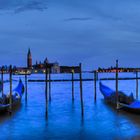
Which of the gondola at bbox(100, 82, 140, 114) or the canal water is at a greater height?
the gondola at bbox(100, 82, 140, 114)

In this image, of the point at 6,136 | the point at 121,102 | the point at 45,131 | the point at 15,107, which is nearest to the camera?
the point at 6,136

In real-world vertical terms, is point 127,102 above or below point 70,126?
above

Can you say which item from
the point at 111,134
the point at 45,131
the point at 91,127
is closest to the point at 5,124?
the point at 45,131

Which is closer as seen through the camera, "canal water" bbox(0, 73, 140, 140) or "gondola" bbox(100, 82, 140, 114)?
"canal water" bbox(0, 73, 140, 140)

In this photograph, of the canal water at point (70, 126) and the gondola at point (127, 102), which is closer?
the canal water at point (70, 126)

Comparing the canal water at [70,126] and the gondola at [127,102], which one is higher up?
the gondola at [127,102]

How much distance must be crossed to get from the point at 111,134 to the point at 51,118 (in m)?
6.70

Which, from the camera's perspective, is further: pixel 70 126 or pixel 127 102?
pixel 127 102

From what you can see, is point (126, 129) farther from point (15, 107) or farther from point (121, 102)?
point (15, 107)

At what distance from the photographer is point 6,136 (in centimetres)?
1812

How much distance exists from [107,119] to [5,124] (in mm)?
6105

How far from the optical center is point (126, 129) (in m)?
19.8

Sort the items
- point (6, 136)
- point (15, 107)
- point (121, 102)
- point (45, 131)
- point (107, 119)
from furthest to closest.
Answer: point (15, 107) → point (121, 102) → point (107, 119) → point (45, 131) → point (6, 136)

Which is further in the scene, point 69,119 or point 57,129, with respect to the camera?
point 69,119
